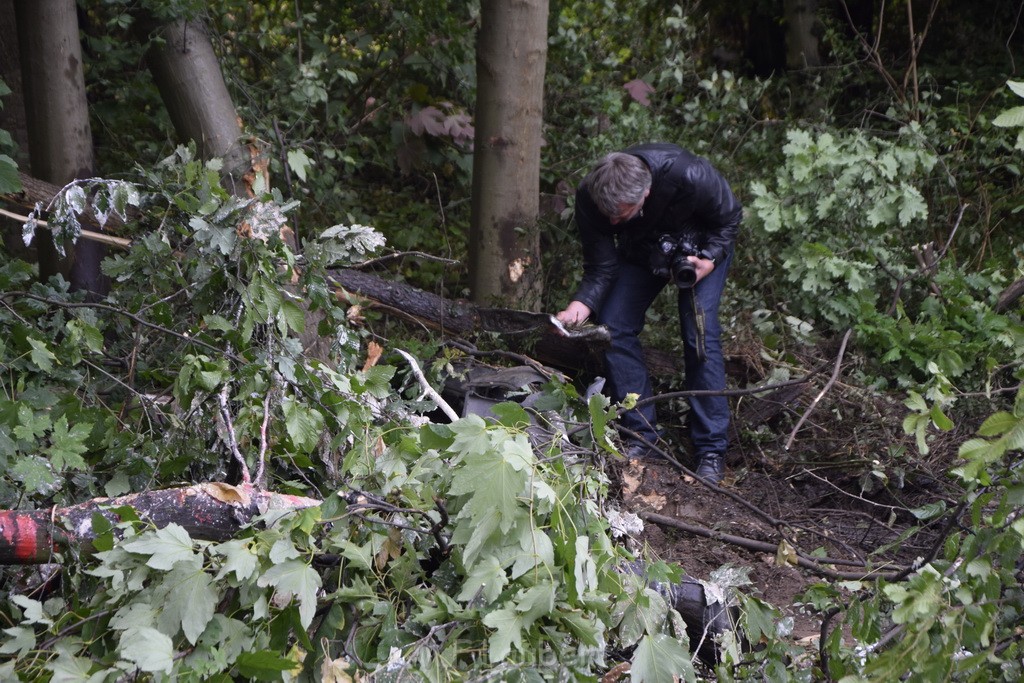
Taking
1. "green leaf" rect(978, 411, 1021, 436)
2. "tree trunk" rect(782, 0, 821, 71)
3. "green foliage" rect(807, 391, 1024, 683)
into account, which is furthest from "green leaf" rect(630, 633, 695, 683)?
"tree trunk" rect(782, 0, 821, 71)

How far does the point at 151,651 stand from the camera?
1.65m

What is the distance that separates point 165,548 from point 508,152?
3126 mm

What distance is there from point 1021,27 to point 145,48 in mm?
6487

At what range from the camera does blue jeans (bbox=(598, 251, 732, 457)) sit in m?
4.20

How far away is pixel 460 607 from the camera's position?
194 cm

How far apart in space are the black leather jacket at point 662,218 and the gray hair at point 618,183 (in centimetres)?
15

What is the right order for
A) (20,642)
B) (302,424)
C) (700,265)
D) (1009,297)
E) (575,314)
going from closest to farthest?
1. (20,642)
2. (302,424)
3. (700,265)
4. (575,314)
5. (1009,297)

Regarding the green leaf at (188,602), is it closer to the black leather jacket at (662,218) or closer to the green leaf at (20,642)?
the green leaf at (20,642)

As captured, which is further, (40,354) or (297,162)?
(297,162)

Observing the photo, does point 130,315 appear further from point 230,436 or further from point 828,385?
point 828,385

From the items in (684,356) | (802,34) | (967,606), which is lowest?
(684,356)

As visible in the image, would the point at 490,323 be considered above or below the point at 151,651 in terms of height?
below

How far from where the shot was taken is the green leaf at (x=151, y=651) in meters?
1.64

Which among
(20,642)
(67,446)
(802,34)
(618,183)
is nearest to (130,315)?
(67,446)
